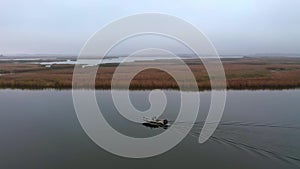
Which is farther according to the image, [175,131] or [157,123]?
[157,123]

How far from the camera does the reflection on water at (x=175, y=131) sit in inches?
373

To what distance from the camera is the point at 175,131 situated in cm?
1216

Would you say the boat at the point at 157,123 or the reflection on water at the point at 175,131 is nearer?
the reflection on water at the point at 175,131

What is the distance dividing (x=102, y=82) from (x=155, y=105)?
761cm

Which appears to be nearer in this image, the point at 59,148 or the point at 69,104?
the point at 59,148

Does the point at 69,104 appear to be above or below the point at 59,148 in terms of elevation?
above

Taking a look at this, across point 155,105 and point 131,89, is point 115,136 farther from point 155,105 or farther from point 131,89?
point 131,89

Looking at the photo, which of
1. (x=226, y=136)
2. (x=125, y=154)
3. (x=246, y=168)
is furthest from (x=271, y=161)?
(x=125, y=154)

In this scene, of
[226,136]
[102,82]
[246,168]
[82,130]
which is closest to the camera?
[246,168]

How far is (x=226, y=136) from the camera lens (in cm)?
1129

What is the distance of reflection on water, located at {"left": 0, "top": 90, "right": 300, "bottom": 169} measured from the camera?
9.47 m

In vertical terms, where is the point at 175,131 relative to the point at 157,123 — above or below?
below

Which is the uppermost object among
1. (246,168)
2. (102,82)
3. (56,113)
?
(102,82)

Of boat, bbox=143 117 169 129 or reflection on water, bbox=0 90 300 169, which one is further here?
boat, bbox=143 117 169 129
